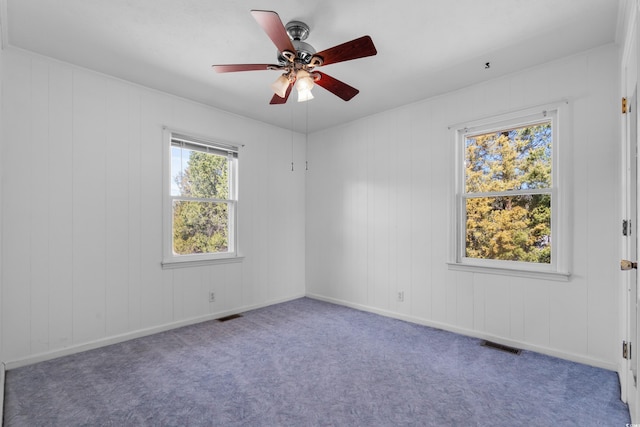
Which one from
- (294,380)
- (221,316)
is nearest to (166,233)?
(221,316)

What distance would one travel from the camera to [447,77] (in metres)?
3.27

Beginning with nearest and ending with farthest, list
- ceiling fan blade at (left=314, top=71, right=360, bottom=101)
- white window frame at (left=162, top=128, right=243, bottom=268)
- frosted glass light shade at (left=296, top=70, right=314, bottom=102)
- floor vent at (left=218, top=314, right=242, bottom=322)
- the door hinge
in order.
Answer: the door hinge → frosted glass light shade at (left=296, top=70, right=314, bottom=102) → ceiling fan blade at (left=314, top=71, right=360, bottom=101) → white window frame at (left=162, top=128, right=243, bottom=268) → floor vent at (left=218, top=314, right=242, bottom=322)

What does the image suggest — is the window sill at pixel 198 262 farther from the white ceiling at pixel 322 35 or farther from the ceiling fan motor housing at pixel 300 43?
the ceiling fan motor housing at pixel 300 43

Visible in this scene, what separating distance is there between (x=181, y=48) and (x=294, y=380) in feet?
9.09

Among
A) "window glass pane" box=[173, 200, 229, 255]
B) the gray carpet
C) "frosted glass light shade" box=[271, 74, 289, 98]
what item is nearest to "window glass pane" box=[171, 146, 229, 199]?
"window glass pane" box=[173, 200, 229, 255]

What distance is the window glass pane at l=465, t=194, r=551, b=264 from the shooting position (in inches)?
121

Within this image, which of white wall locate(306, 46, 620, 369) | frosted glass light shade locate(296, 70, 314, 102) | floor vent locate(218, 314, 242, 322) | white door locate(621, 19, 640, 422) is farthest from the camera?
floor vent locate(218, 314, 242, 322)

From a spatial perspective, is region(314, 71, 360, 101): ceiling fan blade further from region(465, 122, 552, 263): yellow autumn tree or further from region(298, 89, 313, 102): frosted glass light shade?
region(465, 122, 552, 263): yellow autumn tree

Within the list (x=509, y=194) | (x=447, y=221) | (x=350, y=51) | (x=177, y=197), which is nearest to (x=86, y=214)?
(x=177, y=197)

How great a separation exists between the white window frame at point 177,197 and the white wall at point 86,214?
0.24 ft

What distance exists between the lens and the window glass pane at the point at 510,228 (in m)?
3.08

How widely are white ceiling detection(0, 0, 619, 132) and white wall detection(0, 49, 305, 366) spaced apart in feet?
0.99

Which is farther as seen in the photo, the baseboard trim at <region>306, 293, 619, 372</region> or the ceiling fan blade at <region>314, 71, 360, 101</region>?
the baseboard trim at <region>306, 293, 619, 372</region>

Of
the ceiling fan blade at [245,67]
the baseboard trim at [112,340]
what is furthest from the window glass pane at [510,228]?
the baseboard trim at [112,340]
